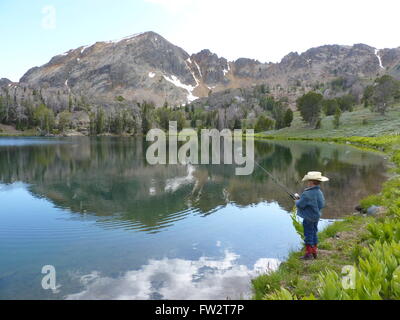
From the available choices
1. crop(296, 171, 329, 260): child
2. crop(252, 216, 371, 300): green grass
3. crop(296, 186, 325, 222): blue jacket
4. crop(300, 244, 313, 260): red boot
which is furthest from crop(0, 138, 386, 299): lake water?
crop(296, 186, 325, 222): blue jacket

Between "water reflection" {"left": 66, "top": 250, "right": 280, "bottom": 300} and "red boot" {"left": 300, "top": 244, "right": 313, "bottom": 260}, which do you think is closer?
"water reflection" {"left": 66, "top": 250, "right": 280, "bottom": 300}

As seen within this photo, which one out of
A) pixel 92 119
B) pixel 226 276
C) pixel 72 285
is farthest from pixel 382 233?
pixel 92 119

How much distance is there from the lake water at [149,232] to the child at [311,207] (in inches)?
53.8

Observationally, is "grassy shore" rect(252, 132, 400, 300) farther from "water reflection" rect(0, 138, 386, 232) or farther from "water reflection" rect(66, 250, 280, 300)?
"water reflection" rect(0, 138, 386, 232)

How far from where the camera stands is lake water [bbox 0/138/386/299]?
32.7 feet

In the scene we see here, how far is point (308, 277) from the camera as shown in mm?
9102

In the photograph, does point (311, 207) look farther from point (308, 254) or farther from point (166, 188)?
point (166, 188)

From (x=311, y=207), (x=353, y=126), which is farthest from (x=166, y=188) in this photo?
(x=353, y=126)

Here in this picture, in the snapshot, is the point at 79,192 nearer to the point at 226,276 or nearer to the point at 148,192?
the point at 148,192

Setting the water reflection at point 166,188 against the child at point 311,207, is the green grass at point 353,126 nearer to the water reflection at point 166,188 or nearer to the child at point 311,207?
the water reflection at point 166,188

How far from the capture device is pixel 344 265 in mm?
9531

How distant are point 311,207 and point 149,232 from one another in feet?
25.7

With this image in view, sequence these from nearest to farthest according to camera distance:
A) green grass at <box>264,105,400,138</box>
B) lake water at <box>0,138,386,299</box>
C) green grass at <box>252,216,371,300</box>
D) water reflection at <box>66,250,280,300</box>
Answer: green grass at <box>252,216,371,300</box> → water reflection at <box>66,250,280,300</box> → lake water at <box>0,138,386,299</box> → green grass at <box>264,105,400,138</box>

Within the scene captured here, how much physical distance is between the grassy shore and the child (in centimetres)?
48
